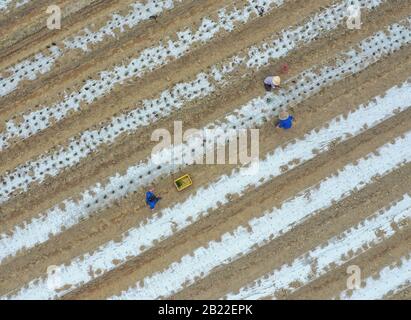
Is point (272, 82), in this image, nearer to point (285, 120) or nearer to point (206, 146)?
point (285, 120)

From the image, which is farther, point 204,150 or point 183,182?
point 204,150

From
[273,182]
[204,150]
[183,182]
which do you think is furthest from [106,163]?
[273,182]

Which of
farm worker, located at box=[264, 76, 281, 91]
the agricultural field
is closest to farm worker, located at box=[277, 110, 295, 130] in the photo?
the agricultural field

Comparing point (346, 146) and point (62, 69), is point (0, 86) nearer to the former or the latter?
point (62, 69)

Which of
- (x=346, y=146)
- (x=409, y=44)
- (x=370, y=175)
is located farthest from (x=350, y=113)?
(x=409, y=44)

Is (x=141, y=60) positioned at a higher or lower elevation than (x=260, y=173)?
higher
